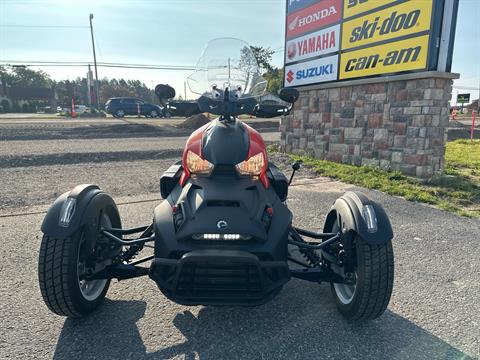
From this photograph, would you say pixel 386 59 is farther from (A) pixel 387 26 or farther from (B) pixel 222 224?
(B) pixel 222 224

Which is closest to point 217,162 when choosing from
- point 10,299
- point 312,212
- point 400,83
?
point 10,299

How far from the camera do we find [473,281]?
319 centimetres

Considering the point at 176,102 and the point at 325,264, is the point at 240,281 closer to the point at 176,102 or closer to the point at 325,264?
the point at 325,264

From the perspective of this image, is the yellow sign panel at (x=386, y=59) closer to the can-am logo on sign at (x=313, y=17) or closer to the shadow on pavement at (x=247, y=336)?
the can-am logo on sign at (x=313, y=17)

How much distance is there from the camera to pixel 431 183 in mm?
6895

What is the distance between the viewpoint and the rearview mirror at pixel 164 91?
280 cm

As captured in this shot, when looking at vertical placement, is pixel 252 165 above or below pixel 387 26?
below

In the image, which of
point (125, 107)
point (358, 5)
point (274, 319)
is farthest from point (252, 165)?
point (125, 107)

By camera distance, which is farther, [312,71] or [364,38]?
[312,71]

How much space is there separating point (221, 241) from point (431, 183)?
6165 millimetres

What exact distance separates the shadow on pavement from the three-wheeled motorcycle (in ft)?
0.49

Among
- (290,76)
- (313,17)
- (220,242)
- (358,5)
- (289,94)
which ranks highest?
(313,17)

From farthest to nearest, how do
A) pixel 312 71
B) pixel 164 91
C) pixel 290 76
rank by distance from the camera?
pixel 290 76
pixel 312 71
pixel 164 91

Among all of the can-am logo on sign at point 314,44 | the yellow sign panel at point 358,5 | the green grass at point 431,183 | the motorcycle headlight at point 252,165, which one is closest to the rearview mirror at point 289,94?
the motorcycle headlight at point 252,165
